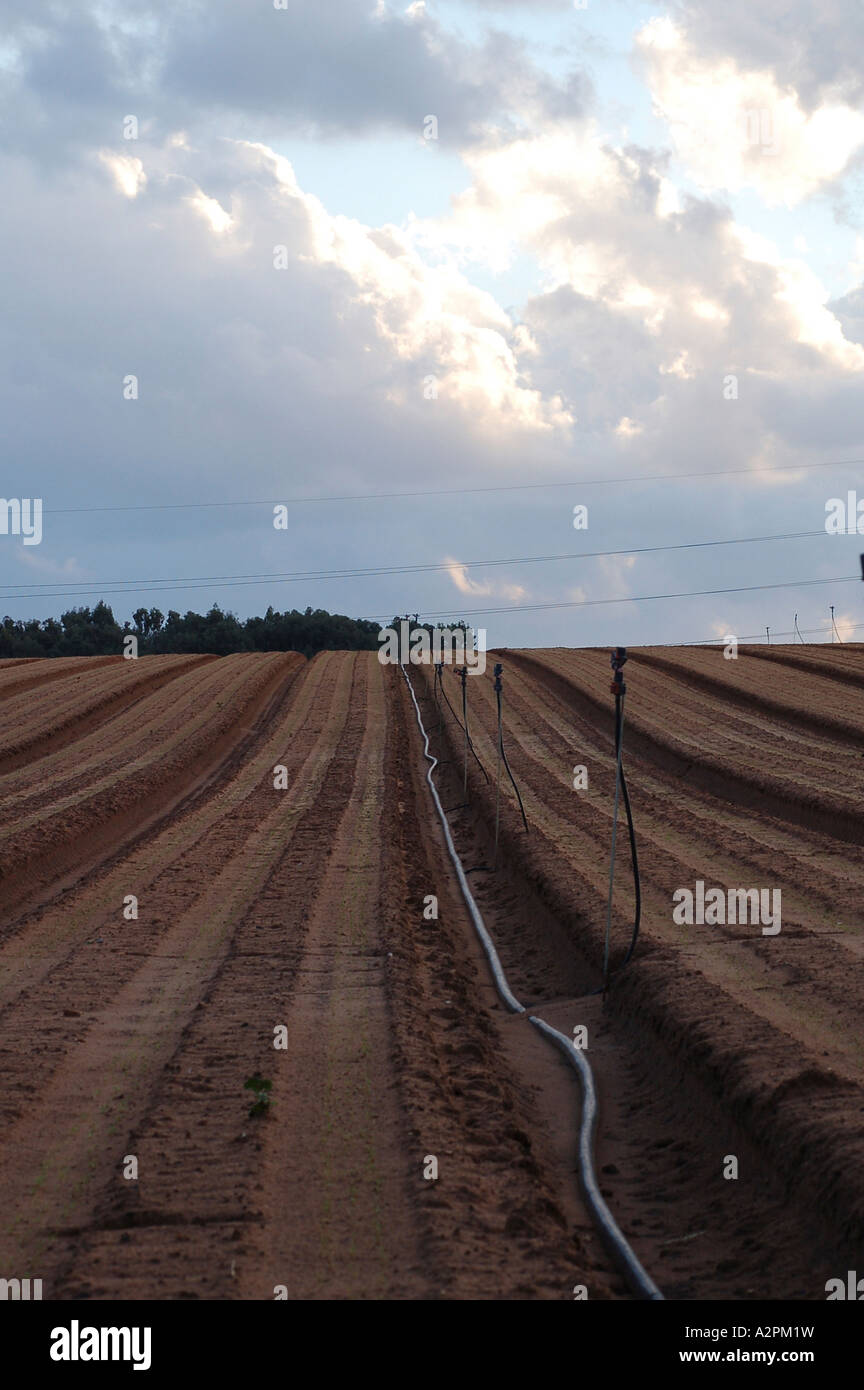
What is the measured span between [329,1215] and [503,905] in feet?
27.6

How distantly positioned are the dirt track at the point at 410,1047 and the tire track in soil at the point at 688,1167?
20 mm

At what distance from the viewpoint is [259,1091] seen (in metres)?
6.63

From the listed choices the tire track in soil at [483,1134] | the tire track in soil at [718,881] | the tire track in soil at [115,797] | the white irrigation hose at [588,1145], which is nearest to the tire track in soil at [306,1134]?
the tire track in soil at [483,1134]

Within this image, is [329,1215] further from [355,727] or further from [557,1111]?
[355,727]

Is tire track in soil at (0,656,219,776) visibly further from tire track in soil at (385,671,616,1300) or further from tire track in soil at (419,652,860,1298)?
tire track in soil at (419,652,860,1298)

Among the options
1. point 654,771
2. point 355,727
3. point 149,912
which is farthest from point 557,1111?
point 355,727

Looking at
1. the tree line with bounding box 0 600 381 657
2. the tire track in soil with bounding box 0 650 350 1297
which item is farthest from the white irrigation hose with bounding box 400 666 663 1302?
the tree line with bounding box 0 600 381 657

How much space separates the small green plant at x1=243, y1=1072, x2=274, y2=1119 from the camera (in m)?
6.29

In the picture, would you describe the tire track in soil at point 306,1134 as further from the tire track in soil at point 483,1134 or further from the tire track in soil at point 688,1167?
the tire track in soil at point 688,1167

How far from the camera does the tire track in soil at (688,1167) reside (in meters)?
5.07

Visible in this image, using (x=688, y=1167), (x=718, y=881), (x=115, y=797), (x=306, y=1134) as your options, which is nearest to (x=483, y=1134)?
(x=306, y=1134)

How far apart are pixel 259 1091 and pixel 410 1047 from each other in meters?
1.26

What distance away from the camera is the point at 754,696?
30.0 metres

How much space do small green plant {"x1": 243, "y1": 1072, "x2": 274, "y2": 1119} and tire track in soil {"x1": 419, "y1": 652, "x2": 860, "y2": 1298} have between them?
6.44 ft
